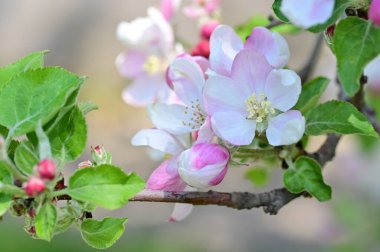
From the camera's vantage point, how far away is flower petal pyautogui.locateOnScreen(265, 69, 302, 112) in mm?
1033

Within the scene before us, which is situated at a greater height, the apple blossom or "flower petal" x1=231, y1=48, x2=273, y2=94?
the apple blossom

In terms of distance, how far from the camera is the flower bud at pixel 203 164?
3.32ft

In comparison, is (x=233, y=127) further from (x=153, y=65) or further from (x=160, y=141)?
(x=153, y=65)

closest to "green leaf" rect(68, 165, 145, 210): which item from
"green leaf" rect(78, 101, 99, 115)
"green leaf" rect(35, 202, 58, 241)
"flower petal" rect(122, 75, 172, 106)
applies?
"green leaf" rect(35, 202, 58, 241)

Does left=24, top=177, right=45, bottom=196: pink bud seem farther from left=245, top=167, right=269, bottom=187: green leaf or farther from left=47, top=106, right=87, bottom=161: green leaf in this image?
left=245, top=167, right=269, bottom=187: green leaf

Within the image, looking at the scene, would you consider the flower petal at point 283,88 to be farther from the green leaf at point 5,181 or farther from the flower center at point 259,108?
the green leaf at point 5,181

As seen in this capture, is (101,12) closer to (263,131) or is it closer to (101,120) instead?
(101,120)

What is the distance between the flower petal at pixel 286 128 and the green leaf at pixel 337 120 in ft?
0.19

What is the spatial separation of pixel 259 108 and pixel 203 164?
129 millimetres

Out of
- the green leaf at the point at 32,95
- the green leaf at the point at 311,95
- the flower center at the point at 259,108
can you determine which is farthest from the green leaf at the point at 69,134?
the green leaf at the point at 311,95

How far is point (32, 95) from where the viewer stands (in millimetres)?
973

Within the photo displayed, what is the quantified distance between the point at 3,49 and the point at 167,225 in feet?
7.50

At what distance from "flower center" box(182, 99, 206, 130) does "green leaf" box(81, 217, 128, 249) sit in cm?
20

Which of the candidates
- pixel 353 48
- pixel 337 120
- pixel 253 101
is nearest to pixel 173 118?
pixel 253 101
